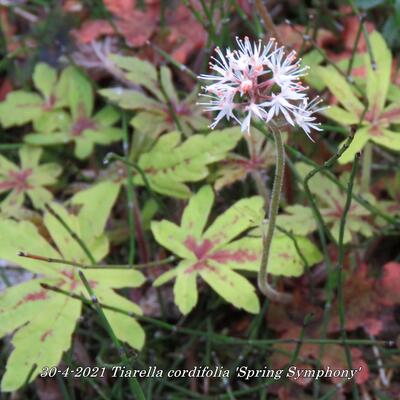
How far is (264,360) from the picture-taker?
1.75 meters

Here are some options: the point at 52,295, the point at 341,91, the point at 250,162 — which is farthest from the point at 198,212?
the point at 341,91

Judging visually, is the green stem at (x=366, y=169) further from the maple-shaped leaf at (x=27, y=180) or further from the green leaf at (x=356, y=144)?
the maple-shaped leaf at (x=27, y=180)

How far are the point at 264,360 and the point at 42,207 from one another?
A: 2.87 feet

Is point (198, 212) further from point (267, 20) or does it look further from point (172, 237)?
point (267, 20)

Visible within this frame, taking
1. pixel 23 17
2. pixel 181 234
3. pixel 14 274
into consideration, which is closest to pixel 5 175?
pixel 14 274

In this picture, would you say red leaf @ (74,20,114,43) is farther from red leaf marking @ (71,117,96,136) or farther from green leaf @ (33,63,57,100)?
red leaf marking @ (71,117,96,136)

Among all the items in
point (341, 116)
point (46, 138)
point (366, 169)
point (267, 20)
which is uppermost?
point (267, 20)

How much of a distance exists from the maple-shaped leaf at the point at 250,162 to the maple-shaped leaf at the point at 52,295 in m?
0.40

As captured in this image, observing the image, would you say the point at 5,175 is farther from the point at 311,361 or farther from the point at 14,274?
the point at 311,361

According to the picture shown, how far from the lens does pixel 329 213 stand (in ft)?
5.67

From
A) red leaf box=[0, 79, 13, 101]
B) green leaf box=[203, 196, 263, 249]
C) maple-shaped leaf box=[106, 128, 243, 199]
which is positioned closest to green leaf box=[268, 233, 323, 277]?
green leaf box=[203, 196, 263, 249]

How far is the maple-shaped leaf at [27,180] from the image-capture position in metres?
1.94

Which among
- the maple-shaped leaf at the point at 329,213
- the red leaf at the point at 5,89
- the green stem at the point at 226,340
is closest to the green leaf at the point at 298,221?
the maple-shaped leaf at the point at 329,213

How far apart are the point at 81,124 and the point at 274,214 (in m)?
1.09
